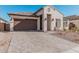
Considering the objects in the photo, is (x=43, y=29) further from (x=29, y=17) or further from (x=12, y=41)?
(x=12, y=41)

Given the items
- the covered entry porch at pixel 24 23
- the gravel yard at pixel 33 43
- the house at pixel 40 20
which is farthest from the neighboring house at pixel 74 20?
the covered entry porch at pixel 24 23

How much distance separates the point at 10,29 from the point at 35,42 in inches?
60.2

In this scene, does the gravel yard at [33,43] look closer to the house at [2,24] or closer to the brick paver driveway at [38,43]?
the brick paver driveway at [38,43]

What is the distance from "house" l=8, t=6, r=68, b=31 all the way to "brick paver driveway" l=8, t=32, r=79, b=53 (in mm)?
447

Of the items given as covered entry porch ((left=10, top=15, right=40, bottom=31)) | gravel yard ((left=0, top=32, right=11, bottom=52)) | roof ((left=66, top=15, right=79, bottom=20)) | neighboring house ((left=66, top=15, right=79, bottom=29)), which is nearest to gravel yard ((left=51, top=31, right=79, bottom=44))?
neighboring house ((left=66, top=15, right=79, bottom=29))

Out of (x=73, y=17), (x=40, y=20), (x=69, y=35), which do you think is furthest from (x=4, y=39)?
(x=73, y=17)

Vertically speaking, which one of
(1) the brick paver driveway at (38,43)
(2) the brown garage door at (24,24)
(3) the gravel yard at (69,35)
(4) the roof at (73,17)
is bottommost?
(1) the brick paver driveway at (38,43)

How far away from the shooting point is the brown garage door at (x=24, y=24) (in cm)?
844

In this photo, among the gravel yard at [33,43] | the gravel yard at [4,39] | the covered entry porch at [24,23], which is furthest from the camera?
the covered entry porch at [24,23]

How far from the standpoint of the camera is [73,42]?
8039 mm

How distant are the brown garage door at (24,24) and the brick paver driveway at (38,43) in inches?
14.6

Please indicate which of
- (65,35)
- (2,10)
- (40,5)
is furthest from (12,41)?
(65,35)

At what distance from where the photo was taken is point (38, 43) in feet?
25.5

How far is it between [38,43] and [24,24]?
1.52 m
